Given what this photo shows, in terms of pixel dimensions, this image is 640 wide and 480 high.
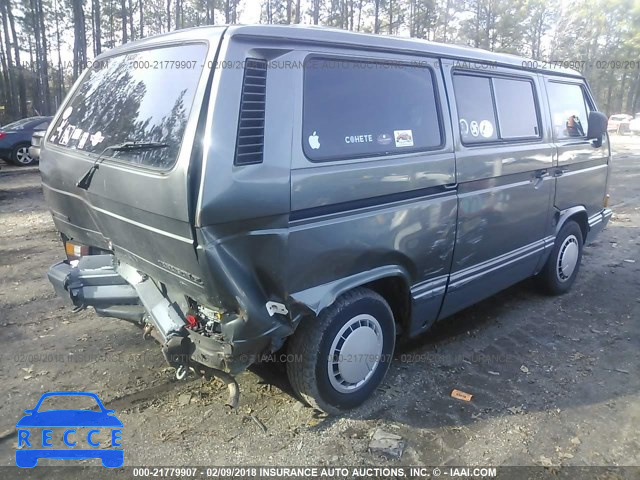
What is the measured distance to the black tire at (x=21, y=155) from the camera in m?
14.1

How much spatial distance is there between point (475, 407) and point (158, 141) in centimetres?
256

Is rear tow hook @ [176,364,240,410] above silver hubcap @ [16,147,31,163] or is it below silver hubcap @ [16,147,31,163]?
below

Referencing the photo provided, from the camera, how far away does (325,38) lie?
2656 mm

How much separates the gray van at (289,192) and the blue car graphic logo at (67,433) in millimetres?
600

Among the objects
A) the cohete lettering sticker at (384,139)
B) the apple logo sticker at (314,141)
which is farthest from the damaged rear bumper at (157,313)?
the cohete lettering sticker at (384,139)

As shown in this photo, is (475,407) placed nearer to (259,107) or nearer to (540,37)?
(259,107)

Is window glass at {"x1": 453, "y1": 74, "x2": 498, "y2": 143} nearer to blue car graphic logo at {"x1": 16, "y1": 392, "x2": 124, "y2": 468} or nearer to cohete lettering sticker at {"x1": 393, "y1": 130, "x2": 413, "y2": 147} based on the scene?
cohete lettering sticker at {"x1": 393, "y1": 130, "x2": 413, "y2": 147}

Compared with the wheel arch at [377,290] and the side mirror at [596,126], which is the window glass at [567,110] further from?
the wheel arch at [377,290]

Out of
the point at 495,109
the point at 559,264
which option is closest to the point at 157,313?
the point at 495,109

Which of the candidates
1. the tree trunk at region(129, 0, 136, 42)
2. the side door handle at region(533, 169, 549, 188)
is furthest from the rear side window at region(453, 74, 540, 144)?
the tree trunk at region(129, 0, 136, 42)

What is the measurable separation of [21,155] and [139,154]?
14.3 meters

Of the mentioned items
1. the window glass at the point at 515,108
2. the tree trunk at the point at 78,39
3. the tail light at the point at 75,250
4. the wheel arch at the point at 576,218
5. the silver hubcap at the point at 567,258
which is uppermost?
the tree trunk at the point at 78,39

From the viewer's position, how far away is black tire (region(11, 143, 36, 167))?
14.1 meters

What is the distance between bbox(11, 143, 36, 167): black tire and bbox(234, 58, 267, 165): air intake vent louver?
575 inches
